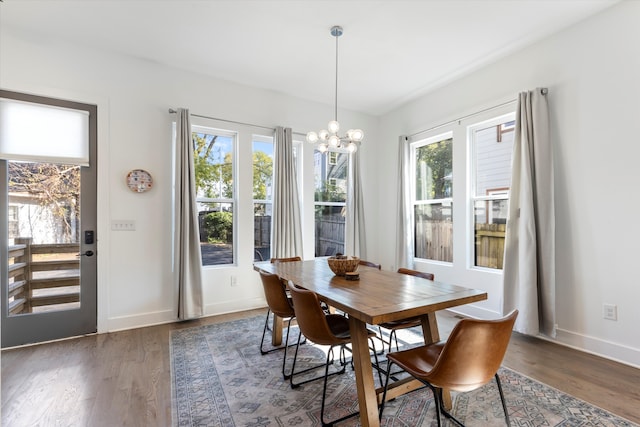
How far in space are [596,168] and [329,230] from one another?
10.7ft

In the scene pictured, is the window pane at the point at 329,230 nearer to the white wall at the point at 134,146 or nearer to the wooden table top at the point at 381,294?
the white wall at the point at 134,146

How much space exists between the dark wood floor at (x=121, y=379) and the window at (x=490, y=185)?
1.01m

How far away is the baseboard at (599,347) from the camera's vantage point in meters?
2.55

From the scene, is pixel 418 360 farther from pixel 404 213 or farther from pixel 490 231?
pixel 404 213

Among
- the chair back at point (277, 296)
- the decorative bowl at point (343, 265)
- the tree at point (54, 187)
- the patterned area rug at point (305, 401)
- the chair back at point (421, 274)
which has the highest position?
the tree at point (54, 187)

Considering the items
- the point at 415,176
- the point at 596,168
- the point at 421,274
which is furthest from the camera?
the point at 415,176

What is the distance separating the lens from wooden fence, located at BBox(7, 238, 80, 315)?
3.01 meters

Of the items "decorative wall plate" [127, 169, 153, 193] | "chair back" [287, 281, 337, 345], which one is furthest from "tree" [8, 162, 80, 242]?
"chair back" [287, 281, 337, 345]

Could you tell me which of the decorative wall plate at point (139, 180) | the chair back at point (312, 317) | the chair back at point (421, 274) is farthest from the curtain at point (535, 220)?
the decorative wall plate at point (139, 180)

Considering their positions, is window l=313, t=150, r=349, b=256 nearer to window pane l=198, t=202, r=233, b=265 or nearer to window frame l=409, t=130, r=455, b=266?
window frame l=409, t=130, r=455, b=266

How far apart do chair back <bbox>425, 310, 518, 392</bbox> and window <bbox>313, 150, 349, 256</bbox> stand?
344 cm

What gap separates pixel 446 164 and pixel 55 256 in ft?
15.2

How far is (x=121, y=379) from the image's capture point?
93.9 inches

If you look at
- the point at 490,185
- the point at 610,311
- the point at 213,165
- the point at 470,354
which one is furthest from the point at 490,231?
the point at 213,165
